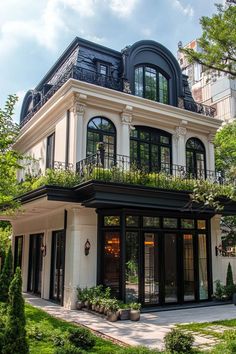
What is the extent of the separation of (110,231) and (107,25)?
20.3 feet

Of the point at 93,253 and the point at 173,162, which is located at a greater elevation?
the point at 173,162

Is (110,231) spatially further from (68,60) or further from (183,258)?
(68,60)

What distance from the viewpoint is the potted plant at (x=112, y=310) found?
900 cm

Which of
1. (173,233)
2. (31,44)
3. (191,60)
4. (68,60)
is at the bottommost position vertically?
(173,233)

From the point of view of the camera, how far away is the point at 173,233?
11664 mm

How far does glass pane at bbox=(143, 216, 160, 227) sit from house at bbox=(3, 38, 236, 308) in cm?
4

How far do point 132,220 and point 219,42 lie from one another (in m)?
5.55

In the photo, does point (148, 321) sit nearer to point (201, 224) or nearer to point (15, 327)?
point (201, 224)

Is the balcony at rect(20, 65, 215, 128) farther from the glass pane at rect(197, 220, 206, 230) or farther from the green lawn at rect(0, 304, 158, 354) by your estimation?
the green lawn at rect(0, 304, 158, 354)

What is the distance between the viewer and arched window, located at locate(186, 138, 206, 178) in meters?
14.8

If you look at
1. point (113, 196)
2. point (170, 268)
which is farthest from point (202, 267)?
point (113, 196)

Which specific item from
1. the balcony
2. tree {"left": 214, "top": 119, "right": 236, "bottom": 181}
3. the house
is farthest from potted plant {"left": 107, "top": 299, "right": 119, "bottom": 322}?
tree {"left": 214, "top": 119, "right": 236, "bottom": 181}

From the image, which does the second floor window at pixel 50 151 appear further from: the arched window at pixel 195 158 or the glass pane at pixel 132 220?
the arched window at pixel 195 158

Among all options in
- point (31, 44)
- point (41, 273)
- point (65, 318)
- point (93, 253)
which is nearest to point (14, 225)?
point (41, 273)
